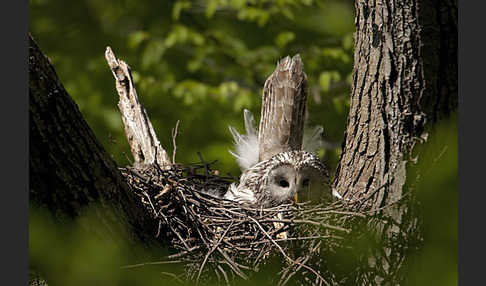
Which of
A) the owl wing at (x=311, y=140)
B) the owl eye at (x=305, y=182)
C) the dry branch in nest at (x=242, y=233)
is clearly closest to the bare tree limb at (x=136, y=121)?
the dry branch in nest at (x=242, y=233)

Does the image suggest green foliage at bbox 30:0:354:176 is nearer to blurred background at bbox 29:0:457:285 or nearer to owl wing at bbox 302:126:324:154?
blurred background at bbox 29:0:457:285

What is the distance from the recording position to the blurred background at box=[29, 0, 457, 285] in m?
6.52

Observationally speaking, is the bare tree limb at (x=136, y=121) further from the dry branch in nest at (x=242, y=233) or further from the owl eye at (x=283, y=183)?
the owl eye at (x=283, y=183)

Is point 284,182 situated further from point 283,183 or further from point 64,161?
point 64,161

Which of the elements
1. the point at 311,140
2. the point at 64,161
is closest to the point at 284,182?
the point at 311,140

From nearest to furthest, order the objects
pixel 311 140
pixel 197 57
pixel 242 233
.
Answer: pixel 242 233, pixel 311 140, pixel 197 57

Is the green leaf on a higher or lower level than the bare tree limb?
higher

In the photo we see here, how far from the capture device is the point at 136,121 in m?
4.03

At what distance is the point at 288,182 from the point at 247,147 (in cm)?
107

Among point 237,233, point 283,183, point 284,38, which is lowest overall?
point 237,233

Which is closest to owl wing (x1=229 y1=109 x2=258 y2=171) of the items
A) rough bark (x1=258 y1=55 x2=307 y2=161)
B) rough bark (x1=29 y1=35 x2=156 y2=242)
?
rough bark (x1=258 y1=55 x2=307 y2=161)

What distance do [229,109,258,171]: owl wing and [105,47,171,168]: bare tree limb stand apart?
0.70m

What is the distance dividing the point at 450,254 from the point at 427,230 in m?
0.11

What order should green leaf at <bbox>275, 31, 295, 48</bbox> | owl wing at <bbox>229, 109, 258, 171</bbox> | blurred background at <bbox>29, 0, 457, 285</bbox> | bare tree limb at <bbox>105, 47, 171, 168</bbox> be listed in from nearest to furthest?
bare tree limb at <bbox>105, 47, 171, 168</bbox> < owl wing at <bbox>229, 109, 258, 171</bbox> < blurred background at <bbox>29, 0, 457, 285</bbox> < green leaf at <bbox>275, 31, 295, 48</bbox>
